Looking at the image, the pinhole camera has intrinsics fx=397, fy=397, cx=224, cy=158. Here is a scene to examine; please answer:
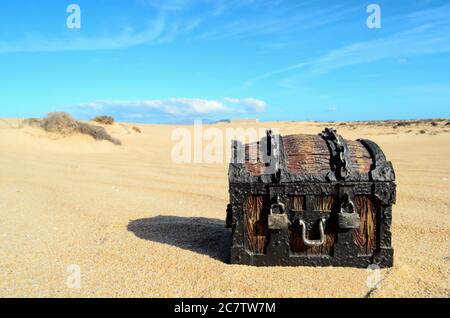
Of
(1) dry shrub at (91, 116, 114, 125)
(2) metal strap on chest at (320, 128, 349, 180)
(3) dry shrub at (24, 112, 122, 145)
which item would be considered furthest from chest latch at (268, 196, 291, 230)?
(1) dry shrub at (91, 116, 114, 125)

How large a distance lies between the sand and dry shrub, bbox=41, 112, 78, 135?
522cm

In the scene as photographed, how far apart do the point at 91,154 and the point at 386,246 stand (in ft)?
34.7

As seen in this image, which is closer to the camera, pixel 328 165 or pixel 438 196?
pixel 328 165

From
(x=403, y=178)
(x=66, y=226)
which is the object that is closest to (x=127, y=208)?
(x=66, y=226)

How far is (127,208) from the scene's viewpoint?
18.0 ft

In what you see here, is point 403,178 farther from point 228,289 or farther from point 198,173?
point 228,289

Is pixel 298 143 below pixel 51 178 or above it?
above

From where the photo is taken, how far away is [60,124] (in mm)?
13477

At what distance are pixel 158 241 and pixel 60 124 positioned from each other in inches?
428

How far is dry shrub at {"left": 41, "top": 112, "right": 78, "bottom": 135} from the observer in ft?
43.9

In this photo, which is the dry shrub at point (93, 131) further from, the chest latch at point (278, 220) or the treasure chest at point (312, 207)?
the chest latch at point (278, 220)
